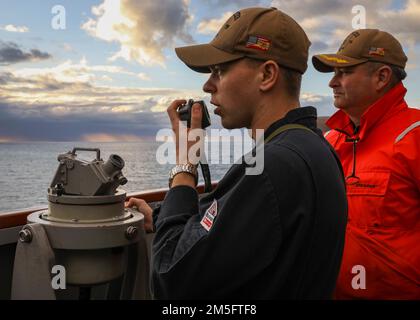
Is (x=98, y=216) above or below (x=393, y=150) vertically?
below

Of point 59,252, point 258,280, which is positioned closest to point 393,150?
point 258,280

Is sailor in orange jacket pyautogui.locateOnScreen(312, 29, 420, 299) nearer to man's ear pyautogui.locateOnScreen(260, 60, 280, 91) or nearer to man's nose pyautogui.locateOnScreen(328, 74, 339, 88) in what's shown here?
man's nose pyautogui.locateOnScreen(328, 74, 339, 88)

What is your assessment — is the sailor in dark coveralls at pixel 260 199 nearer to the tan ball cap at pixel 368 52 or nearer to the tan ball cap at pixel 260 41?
the tan ball cap at pixel 260 41

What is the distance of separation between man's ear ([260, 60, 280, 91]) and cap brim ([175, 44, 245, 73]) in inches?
2.6

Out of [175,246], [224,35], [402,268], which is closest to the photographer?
[175,246]

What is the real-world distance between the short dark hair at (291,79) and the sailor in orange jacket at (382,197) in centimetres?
94

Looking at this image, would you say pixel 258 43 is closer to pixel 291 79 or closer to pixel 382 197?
pixel 291 79

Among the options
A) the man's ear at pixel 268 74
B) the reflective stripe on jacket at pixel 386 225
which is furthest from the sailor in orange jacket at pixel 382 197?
the man's ear at pixel 268 74

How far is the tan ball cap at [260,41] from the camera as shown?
1.20 meters

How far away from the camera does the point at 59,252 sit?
1816mm

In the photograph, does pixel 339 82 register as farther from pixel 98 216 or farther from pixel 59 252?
pixel 59 252

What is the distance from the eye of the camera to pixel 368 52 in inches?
94.8

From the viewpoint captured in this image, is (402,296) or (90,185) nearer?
(90,185)

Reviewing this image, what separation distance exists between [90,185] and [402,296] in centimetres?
135
